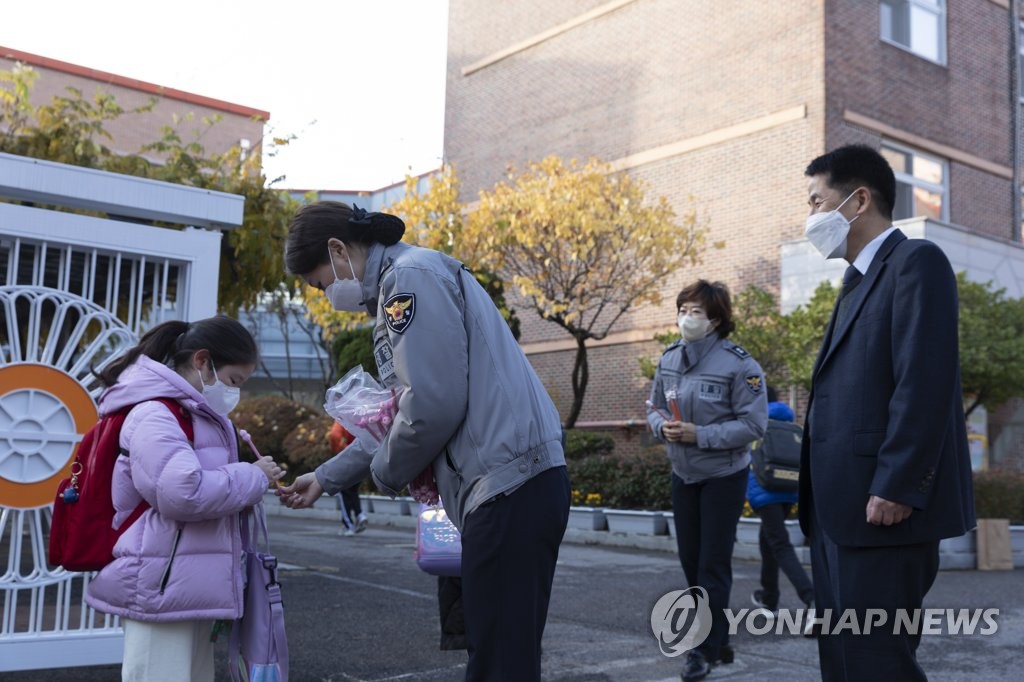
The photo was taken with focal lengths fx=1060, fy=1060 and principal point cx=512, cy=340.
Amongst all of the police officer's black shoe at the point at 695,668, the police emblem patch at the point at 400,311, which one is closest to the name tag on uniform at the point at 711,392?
the police officer's black shoe at the point at 695,668

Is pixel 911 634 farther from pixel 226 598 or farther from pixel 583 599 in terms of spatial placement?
pixel 583 599

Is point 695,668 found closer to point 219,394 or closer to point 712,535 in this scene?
point 712,535

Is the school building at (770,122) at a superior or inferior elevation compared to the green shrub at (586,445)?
superior

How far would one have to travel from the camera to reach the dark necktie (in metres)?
3.52

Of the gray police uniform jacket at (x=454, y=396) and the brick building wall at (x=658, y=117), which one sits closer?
the gray police uniform jacket at (x=454, y=396)

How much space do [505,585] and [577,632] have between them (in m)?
4.11

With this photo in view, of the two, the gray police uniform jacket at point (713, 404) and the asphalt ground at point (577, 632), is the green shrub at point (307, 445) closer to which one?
the asphalt ground at point (577, 632)

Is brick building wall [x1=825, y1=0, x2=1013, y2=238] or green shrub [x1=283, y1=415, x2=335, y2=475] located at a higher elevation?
brick building wall [x1=825, y1=0, x2=1013, y2=238]

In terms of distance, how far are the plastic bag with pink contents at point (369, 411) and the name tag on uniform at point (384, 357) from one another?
2.1 inches

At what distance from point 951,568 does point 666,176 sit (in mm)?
11742

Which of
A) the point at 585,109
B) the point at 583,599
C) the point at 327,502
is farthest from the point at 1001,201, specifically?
the point at 583,599

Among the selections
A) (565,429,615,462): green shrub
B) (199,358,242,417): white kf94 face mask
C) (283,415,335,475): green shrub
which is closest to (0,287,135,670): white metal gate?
(199,358,242,417): white kf94 face mask

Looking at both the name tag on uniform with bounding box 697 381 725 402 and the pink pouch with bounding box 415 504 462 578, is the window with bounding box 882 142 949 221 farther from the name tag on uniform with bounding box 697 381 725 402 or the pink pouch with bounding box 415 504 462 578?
the pink pouch with bounding box 415 504 462 578

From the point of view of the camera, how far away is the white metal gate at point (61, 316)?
4.77m
